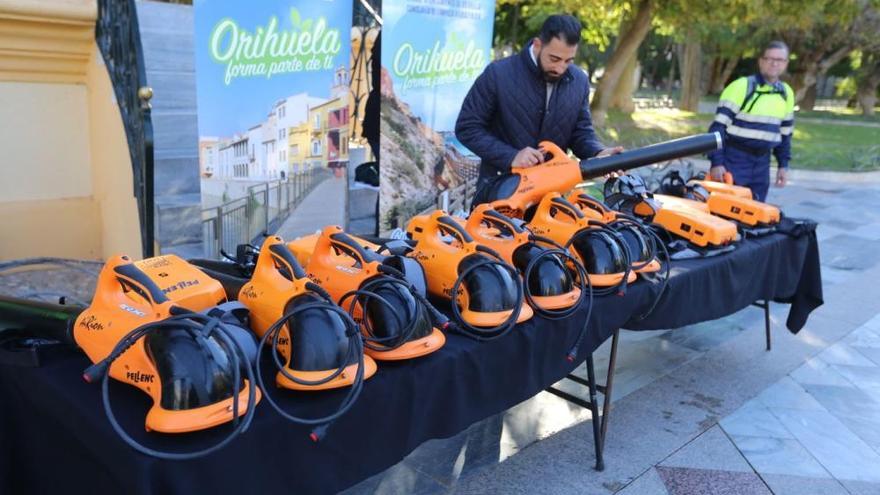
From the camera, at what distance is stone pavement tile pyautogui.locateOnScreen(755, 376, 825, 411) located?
134 inches

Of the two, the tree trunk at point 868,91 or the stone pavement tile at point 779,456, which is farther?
the tree trunk at point 868,91

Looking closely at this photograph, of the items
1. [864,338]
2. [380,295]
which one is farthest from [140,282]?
[864,338]

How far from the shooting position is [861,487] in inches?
107

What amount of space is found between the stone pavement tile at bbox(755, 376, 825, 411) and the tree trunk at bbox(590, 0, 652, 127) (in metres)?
10.7

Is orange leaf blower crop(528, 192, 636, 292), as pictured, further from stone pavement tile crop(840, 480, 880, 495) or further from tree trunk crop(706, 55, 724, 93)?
tree trunk crop(706, 55, 724, 93)

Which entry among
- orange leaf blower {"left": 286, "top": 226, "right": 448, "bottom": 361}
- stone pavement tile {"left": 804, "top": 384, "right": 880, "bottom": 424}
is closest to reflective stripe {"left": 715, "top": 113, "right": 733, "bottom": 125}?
stone pavement tile {"left": 804, "top": 384, "right": 880, "bottom": 424}

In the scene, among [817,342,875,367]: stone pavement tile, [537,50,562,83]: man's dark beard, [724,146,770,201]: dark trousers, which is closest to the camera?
[537,50,562,83]: man's dark beard

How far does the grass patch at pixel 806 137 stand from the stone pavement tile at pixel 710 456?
9.53 metres

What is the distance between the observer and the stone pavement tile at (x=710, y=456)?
9.23ft

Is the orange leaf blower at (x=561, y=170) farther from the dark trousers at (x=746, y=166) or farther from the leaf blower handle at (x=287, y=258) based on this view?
the dark trousers at (x=746, y=166)

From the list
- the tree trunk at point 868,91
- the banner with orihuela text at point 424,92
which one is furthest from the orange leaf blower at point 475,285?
the tree trunk at point 868,91

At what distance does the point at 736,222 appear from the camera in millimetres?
3193

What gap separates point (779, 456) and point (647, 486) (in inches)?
28.4

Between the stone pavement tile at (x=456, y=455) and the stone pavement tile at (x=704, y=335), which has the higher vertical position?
the stone pavement tile at (x=704, y=335)
